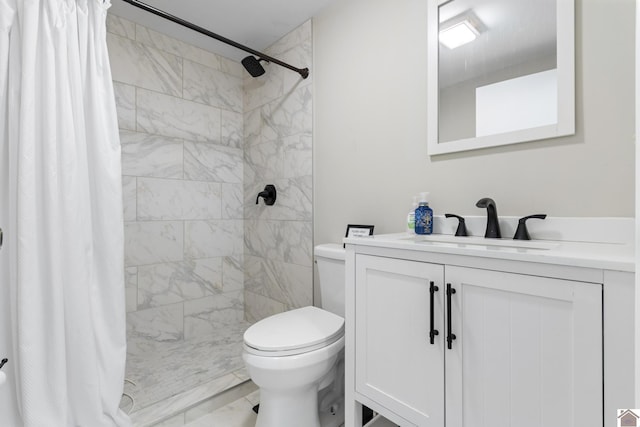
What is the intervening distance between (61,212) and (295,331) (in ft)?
3.56

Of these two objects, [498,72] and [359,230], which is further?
[359,230]

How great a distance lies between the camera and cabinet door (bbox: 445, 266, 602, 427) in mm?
701

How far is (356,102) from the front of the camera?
5.75 ft

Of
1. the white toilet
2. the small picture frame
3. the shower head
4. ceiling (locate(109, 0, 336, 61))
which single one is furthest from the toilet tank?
ceiling (locate(109, 0, 336, 61))

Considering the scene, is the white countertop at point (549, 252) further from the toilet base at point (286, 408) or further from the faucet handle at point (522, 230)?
the toilet base at point (286, 408)

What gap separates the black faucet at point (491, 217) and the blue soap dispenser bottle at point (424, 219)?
22 cm

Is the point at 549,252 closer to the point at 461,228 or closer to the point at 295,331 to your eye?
the point at 461,228

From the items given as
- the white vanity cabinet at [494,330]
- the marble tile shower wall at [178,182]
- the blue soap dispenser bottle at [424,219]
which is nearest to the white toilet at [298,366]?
the white vanity cabinet at [494,330]

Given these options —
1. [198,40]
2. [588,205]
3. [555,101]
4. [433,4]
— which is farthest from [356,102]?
[198,40]

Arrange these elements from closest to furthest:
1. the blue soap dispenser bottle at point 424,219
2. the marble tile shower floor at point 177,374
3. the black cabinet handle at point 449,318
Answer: the black cabinet handle at point 449,318 < the blue soap dispenser bottle at point 424,219 < the marble tile shower floor at point 177,374

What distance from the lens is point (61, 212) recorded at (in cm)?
127

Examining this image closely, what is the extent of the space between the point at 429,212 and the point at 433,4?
3.10ft

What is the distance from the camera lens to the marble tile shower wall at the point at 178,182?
206 centimetres

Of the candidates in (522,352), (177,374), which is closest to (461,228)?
(522,352)
